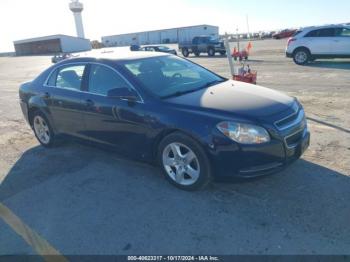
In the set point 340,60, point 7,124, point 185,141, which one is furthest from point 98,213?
point 340,60

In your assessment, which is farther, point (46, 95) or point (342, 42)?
point (342, 42)

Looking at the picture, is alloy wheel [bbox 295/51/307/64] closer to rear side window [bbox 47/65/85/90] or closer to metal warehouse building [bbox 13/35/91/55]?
rear side window [bbox 47/65/85/90]

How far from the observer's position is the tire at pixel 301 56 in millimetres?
15742

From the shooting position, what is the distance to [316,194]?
3748mm

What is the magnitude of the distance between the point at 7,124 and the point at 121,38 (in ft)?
301

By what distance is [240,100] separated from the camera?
3982 mm

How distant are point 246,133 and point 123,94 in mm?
1570

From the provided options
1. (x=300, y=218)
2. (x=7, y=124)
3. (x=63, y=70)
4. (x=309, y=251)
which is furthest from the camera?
(x=7, y=124)

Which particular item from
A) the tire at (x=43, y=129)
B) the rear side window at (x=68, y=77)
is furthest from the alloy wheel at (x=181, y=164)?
the tire at (x=43, y=129)

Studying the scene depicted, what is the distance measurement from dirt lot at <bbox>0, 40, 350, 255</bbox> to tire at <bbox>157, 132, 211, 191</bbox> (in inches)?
5.6

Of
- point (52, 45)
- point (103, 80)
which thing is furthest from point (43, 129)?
point (52, 45)

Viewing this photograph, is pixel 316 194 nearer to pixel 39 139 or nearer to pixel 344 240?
pixel 344 240

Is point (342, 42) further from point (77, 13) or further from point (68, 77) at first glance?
point (77, 13)

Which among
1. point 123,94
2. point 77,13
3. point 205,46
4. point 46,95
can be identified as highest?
point 77,13
